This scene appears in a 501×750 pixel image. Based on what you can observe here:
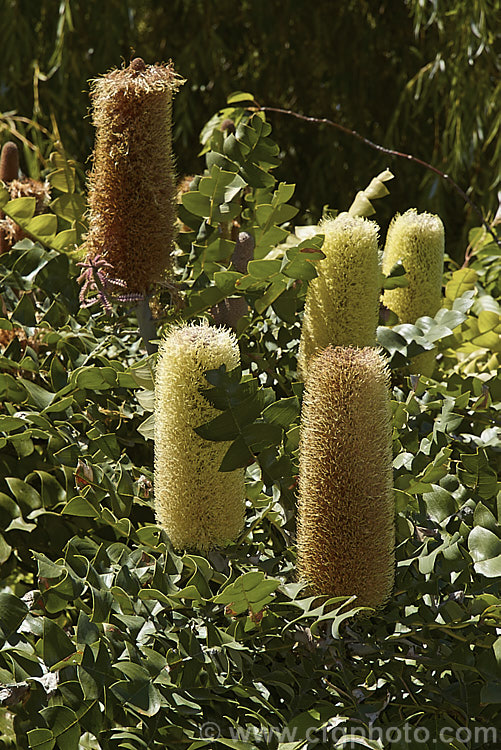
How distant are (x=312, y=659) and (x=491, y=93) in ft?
5.32

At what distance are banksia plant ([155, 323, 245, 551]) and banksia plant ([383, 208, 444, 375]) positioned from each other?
0.25m

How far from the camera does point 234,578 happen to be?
392 millimetres

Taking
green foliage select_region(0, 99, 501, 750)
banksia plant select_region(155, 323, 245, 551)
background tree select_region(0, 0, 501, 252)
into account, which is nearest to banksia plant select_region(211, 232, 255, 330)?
green foliage select_region(0, 99, 501, 750)

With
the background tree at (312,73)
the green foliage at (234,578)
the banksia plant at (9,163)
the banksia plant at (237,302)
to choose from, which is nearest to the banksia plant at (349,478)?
the green foliage at (234,578)

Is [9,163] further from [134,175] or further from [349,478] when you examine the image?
[349,478]

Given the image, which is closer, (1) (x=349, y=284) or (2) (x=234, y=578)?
(2) (x=234, y=578)

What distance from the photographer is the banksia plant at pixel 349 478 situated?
39 centimetres

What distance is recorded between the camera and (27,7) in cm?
179

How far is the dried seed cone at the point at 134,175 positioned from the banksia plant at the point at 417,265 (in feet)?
0.63

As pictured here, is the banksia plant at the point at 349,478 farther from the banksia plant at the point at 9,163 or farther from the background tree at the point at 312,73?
the background tree at the point at 312,73

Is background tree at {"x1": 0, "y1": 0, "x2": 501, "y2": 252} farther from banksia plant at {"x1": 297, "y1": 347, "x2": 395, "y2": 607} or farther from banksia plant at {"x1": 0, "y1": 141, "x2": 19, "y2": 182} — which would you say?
banksia plant at {"x1": 297, "y1": 347, "x2": 395, "y2": 607}

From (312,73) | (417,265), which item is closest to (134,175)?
(417,265)

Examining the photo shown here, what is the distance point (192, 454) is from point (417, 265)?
293 mm

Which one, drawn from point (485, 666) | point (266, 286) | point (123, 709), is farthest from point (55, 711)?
point (266, 286)
